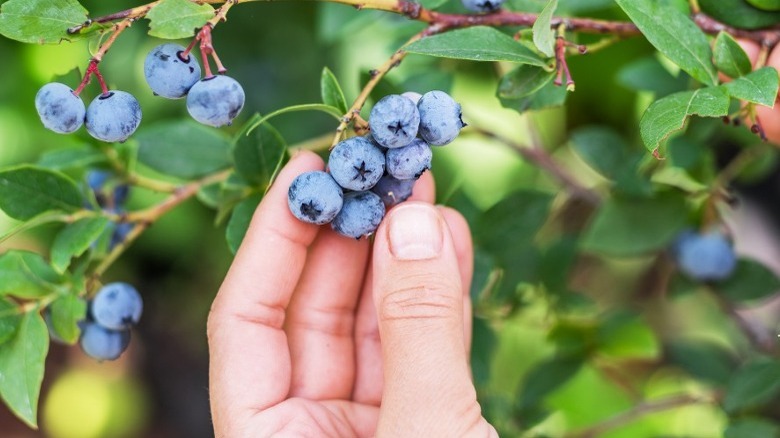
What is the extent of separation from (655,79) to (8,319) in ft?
3.44

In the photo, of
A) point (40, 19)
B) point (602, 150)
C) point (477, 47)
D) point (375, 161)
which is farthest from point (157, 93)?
point (602, 150)

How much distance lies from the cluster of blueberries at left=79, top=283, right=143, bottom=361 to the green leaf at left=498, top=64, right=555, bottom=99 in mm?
590

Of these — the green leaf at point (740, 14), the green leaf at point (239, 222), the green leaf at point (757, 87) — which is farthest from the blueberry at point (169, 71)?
the green leaf at point (740, 14)

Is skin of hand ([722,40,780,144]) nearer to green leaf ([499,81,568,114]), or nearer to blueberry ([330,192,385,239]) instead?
green leaf ([499,81,568,114])

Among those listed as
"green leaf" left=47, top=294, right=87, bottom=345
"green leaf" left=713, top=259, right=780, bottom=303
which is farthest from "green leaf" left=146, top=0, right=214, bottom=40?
"green leaf" left=713, top=259, right=780, bottom=303

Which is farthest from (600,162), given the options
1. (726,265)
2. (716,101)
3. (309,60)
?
(309,60)

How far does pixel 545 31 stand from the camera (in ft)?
2.89

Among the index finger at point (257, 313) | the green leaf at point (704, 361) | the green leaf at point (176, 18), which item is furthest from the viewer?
the green leaf at point (704, 361)

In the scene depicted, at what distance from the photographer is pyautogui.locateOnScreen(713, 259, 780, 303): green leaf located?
1492 millimetres

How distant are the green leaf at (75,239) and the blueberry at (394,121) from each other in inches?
17.6

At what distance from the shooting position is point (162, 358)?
2.82 metres

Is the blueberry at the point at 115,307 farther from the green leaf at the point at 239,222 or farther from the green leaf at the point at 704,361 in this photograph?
the green leaf at the point at 704,361

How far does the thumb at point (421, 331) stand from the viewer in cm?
92

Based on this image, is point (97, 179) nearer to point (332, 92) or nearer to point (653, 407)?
point (332, 92)
